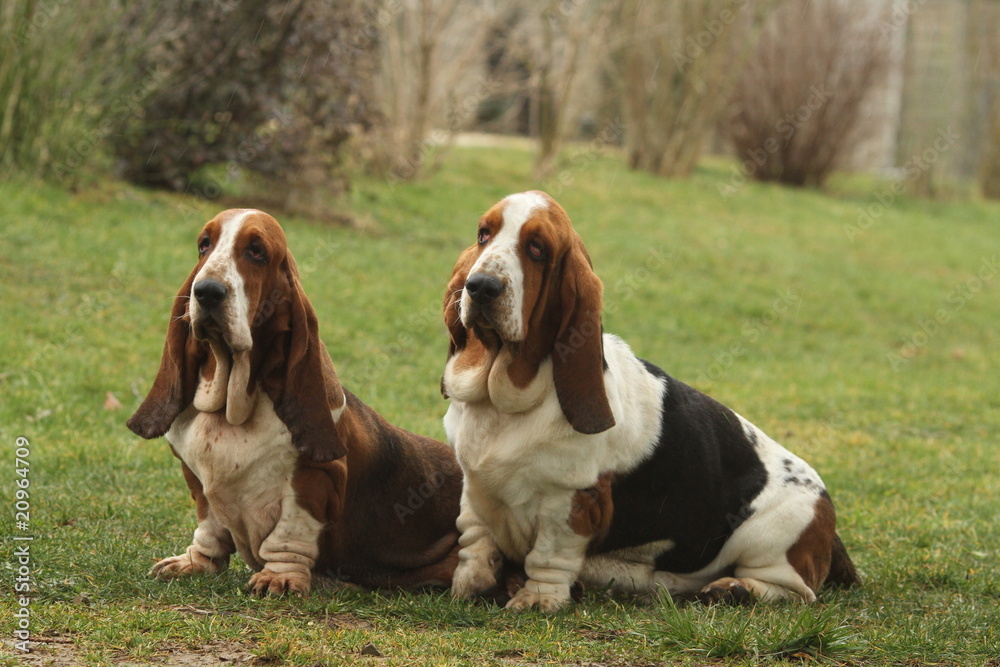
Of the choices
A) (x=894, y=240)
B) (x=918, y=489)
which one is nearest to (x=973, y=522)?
(x=918, y=489)

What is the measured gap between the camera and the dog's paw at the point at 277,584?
13.9ft

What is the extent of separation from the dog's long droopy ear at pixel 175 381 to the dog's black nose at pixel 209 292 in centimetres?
26

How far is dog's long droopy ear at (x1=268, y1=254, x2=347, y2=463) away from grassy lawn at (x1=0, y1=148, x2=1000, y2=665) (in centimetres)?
59

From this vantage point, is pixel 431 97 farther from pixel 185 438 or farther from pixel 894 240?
pixel 185 438

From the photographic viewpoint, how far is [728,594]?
467cm

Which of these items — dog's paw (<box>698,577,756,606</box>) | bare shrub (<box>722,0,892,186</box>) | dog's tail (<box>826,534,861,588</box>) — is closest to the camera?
dog's paw (<box>698,577,756,606</box>)

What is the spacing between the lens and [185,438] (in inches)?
168

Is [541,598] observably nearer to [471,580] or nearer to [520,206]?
[471,580]

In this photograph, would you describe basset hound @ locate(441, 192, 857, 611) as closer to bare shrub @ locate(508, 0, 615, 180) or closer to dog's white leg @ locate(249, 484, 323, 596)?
dog's white leg @ locate(249, 484, 323, 596)

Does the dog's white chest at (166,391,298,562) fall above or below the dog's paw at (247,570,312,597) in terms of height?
above

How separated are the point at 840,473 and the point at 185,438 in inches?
199

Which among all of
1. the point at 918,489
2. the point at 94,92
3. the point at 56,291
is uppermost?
the point at 94,92

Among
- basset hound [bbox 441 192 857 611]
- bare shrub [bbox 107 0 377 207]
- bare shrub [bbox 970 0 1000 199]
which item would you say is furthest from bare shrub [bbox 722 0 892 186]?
basset hound [bbox 441 192 857 611]

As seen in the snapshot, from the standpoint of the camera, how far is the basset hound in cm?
423
